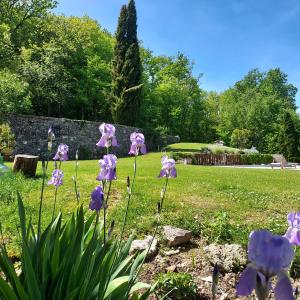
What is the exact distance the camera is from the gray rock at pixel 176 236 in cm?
455

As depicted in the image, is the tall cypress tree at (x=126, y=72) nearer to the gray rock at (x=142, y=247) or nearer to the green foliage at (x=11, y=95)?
the green foliage at (x=11, y=95)

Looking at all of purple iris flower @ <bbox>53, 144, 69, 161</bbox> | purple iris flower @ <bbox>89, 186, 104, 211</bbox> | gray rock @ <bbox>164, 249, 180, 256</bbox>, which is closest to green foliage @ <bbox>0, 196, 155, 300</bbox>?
purple iris flower @ <bbox>89, 186, 104, 211</bbox>

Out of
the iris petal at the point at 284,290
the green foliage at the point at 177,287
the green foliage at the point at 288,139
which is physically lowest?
the green foliage at the point at 177,287

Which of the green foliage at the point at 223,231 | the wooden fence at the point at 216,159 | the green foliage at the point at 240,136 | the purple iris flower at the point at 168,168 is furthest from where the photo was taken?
the green foliage at the point at 240,136

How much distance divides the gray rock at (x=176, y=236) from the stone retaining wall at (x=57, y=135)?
1242 cm

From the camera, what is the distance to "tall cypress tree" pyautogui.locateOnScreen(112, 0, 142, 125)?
88.4 feet

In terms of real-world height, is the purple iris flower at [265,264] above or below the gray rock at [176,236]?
above

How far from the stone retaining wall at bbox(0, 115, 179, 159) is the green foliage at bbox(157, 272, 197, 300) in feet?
44.8

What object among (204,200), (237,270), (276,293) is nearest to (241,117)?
(204,200)

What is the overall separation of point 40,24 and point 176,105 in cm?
1669

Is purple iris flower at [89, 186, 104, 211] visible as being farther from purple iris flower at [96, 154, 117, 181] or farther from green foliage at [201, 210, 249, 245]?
green foliage at [201, 210, 249, 245]

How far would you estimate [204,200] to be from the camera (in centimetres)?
710

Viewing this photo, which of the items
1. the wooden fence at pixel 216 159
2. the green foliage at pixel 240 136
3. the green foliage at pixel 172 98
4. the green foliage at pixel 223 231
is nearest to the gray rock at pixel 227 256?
the green foliage at pixel 223 231

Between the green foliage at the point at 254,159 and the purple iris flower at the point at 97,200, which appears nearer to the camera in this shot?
the purple iris flower at the point at 97,200
